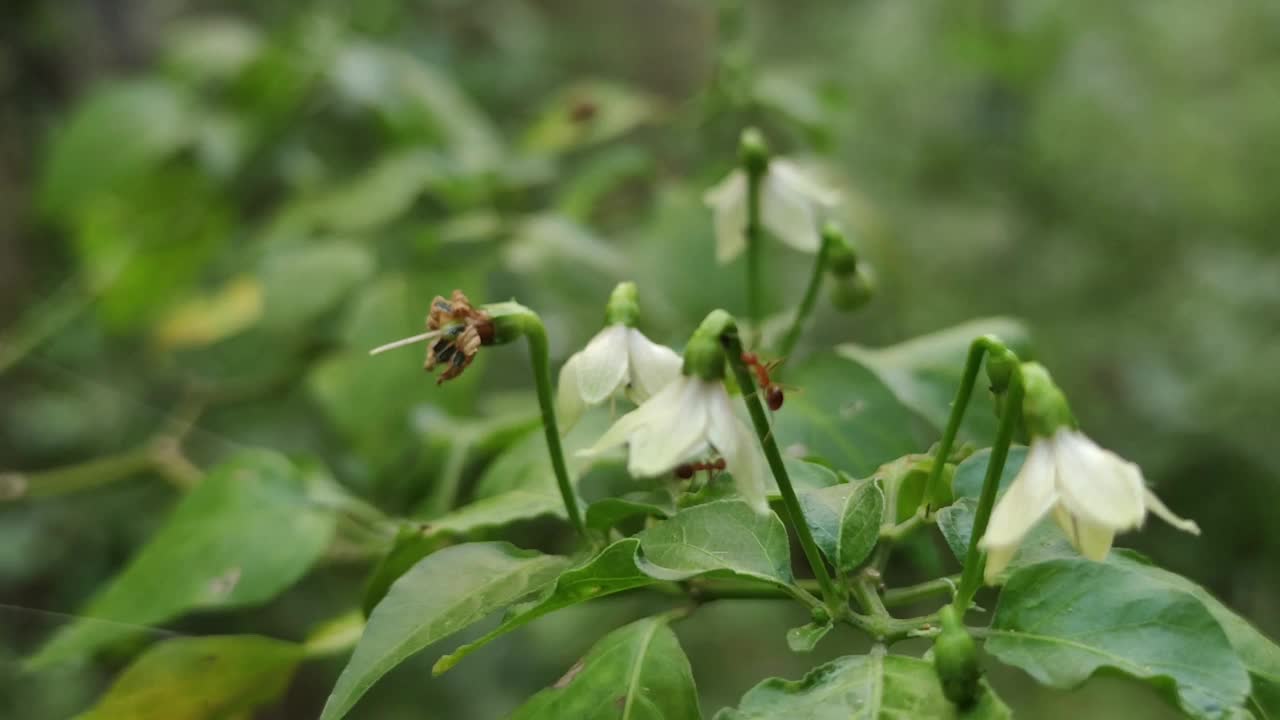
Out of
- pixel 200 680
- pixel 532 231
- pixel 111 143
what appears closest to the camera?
pixel 200 680

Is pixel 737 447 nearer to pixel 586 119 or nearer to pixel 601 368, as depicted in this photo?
pixel 601 368

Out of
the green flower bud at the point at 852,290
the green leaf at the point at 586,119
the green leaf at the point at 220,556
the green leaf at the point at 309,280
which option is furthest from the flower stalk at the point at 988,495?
the green leaf at the point at 586,119

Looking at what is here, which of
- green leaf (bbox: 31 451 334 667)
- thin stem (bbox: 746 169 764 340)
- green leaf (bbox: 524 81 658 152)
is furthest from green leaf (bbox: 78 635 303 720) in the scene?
green leaf (bbox: 524 81 658 152)

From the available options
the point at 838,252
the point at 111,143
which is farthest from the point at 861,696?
the point at 111,143

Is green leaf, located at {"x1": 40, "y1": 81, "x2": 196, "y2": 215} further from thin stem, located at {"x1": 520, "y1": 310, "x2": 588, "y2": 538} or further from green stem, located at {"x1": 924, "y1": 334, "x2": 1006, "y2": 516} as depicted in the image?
green stem, located at {"x1": 924, "y1": 334, "x2": 1006, "y2": 516}

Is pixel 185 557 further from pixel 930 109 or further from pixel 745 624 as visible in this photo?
pixel 930 109

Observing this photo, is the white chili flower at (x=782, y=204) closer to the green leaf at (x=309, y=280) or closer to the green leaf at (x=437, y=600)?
the green leaf at (x=437, y=600)
